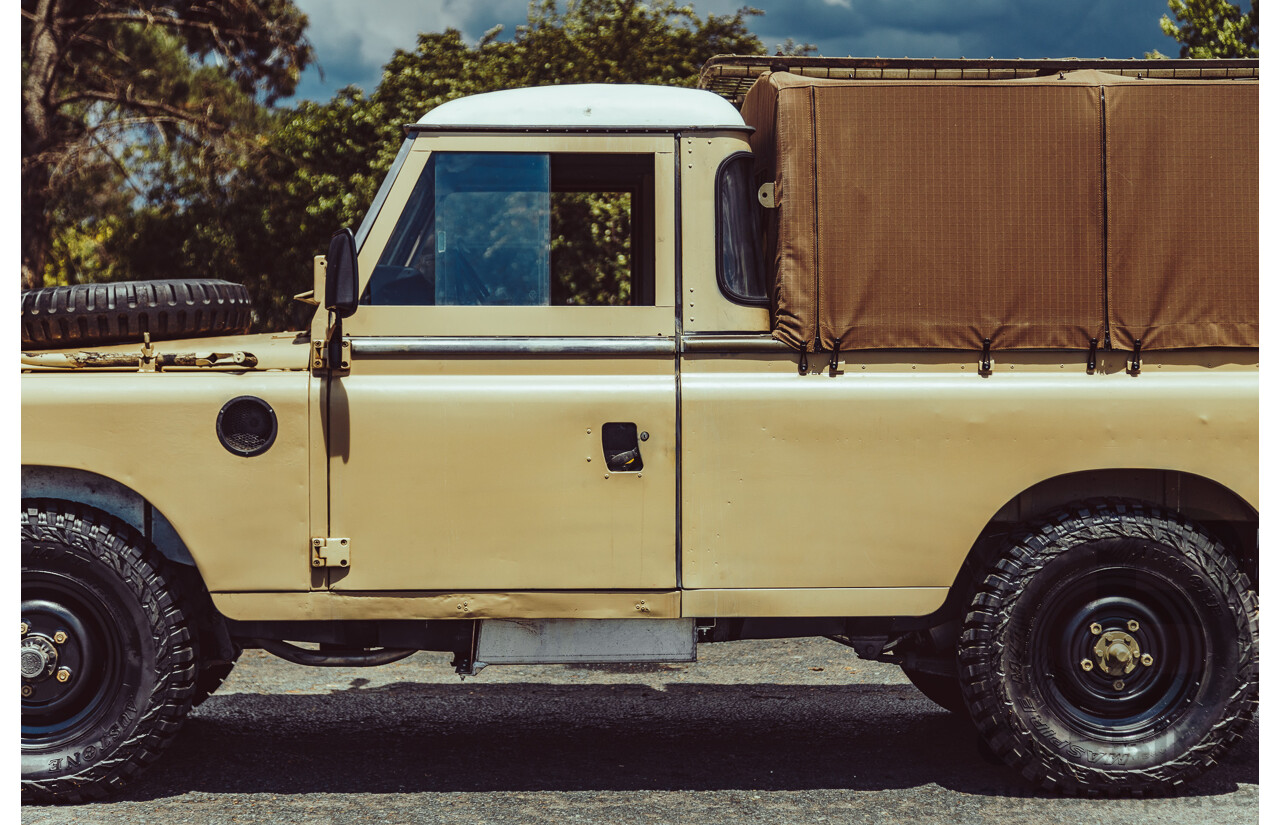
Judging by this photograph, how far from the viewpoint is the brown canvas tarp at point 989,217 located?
15.5 ft

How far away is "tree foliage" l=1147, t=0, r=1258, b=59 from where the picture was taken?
14.2 metres

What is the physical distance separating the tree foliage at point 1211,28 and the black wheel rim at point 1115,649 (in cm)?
1119

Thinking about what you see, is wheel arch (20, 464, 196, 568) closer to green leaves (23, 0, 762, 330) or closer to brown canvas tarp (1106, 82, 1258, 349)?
brown canvas tarp (1106, 82, 1258, 349)

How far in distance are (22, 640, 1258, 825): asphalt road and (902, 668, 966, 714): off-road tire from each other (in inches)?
3.5

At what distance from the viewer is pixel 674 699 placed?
6652mm

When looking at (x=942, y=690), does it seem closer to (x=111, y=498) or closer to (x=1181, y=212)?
(x=1181, y=212)

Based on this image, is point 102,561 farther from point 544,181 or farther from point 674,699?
point 674,699

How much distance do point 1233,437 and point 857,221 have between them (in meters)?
1.57

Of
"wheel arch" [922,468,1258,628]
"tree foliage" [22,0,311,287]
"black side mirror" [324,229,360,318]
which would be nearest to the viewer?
"black side mirror" [324,229,360,318]

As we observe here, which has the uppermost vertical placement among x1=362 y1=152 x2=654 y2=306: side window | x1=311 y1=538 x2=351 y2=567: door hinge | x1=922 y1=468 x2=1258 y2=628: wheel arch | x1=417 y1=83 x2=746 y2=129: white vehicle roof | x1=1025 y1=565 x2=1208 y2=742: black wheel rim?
x1=417 y1=83 x2=746 y2=129: white vehicle roof

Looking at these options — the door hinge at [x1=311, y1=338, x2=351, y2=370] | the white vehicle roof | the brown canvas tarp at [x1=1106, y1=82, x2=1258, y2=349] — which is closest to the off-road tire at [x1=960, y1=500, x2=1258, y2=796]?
the brown canvas tarp at [x1=1106, y1=82, x2=1258, y2=349]

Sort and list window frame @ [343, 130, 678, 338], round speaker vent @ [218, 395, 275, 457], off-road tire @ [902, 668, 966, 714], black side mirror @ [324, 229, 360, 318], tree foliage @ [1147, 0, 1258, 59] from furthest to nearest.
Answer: tree foliage @ [1147, 0, 1258, 59], off-road tire @ [902, 668, 966, 714], window frame @ [343, 130, 678, 338], round speaker vent @ [218, 395, 275, 457], black side mirror @ [324, 229, 360, 318]

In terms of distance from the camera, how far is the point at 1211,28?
14.6 metres
